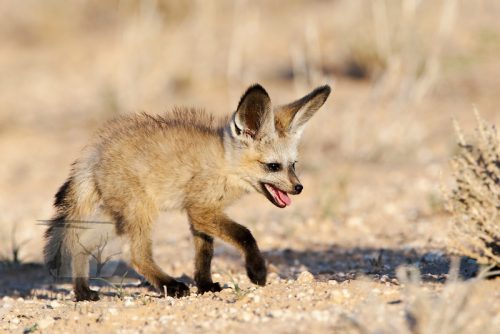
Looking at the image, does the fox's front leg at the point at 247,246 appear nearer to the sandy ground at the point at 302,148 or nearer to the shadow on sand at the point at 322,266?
the sandy ground at the point at 302,148

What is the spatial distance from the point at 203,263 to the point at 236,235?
1.29 feet

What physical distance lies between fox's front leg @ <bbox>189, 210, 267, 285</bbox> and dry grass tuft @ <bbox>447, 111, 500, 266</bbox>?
3.86 ft

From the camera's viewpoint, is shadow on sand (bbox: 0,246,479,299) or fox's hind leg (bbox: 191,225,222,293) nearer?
fox's hind leg (bbox: 191,225,222,293)

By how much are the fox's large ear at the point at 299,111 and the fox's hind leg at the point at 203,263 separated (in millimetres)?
921

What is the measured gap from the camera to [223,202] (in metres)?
5.16

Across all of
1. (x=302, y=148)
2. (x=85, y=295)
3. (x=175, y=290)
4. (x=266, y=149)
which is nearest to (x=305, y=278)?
(x=175, y=290)

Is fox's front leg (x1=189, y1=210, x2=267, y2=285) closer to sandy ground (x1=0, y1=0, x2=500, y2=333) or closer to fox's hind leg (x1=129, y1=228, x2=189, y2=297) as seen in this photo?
sandy ground (x1=0, y1=0, x2=500, y2=333)

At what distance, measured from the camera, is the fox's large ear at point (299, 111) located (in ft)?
17.4

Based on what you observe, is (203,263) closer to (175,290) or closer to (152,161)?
(175,290)

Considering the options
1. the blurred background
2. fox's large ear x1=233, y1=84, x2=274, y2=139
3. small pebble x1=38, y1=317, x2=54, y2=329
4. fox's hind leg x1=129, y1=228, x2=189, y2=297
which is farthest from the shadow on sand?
small pebble x1=38, y1=317, x2=54, y2=329

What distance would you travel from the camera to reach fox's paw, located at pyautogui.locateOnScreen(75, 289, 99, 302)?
5.20m

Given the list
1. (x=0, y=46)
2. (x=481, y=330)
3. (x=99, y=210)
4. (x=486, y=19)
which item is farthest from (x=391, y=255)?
(x=0, y=46)

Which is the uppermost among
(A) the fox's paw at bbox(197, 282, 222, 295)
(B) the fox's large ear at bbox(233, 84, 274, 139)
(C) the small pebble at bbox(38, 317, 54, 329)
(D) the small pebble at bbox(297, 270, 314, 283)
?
(B) the fox's large ear at bbox(233, 84, 274, 139)

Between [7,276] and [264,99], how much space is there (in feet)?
9.89
